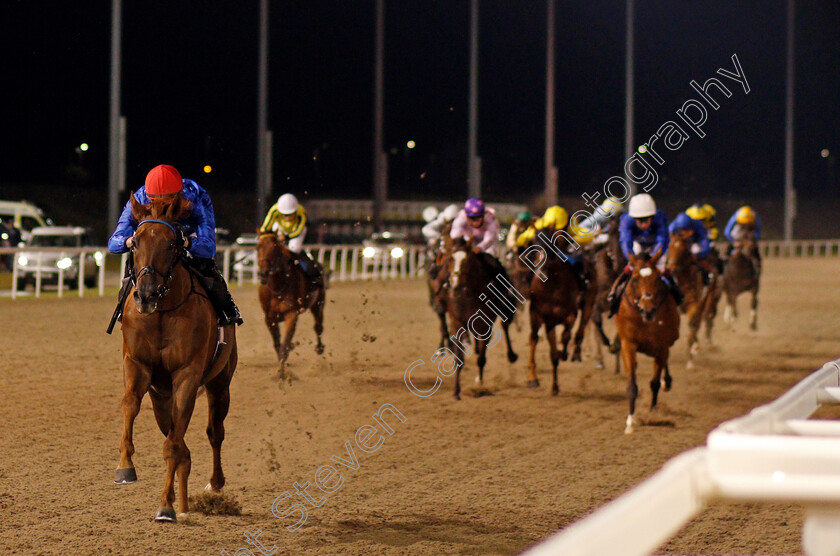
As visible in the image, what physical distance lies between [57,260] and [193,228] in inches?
571

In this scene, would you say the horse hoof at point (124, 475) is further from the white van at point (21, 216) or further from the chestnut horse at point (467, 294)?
the white van at point (21, 216)

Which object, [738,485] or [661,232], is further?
[661,232]

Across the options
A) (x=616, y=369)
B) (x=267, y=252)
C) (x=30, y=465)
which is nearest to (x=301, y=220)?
(x=267, y=252)

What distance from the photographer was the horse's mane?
5312 millimetres

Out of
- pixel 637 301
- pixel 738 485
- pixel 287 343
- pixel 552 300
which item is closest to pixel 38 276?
pixel 287 343

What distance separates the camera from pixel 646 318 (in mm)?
8328

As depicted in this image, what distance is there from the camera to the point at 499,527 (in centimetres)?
516

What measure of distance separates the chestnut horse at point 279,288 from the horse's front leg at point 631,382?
136 inches

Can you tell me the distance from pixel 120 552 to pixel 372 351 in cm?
818

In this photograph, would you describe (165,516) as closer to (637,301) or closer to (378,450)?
(378,450)

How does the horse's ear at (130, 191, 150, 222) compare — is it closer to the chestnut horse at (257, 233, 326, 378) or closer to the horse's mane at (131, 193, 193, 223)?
the horse's mane at (131, 193, 193, 223)

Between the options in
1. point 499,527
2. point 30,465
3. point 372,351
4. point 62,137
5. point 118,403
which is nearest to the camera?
point 499,527

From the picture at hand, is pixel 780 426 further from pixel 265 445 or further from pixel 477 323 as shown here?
pixel 477 323

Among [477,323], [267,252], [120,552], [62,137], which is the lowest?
[120,552]
